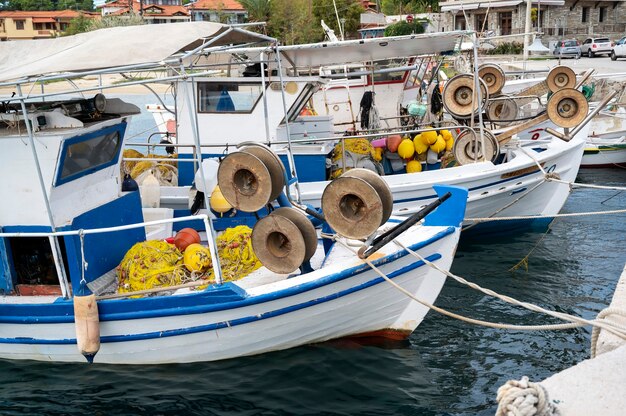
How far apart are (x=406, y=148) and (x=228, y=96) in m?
3.39

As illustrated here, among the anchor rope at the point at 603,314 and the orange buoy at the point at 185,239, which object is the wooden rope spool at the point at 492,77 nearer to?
the orange buoy at the point at 185,239

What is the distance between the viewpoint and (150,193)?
10.6m

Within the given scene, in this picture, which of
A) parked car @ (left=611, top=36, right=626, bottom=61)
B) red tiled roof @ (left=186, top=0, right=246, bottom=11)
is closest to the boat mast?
parked car @ (left=611, top=36, right=626, bottom=61)

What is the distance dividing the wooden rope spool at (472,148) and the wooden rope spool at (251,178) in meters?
5.99

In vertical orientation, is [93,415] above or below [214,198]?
below

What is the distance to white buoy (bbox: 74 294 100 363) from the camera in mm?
7266

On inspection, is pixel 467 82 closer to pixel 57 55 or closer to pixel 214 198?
pixel 214 198

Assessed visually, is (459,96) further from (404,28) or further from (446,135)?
(404,28)

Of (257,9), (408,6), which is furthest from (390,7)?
(257,9)

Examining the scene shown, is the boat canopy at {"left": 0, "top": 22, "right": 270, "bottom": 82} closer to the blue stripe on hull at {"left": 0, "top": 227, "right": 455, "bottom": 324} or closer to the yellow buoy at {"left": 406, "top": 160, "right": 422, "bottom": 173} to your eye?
the blue stripe on hull at {"left": 0, "top": 227, "right": 455, "bottom": 324}

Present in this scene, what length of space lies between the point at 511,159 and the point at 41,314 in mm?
9179

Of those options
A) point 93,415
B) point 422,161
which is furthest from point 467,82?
point 93,415

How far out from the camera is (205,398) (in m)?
7.28

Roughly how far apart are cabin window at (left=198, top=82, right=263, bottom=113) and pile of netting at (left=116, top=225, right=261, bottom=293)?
4.14 meters
